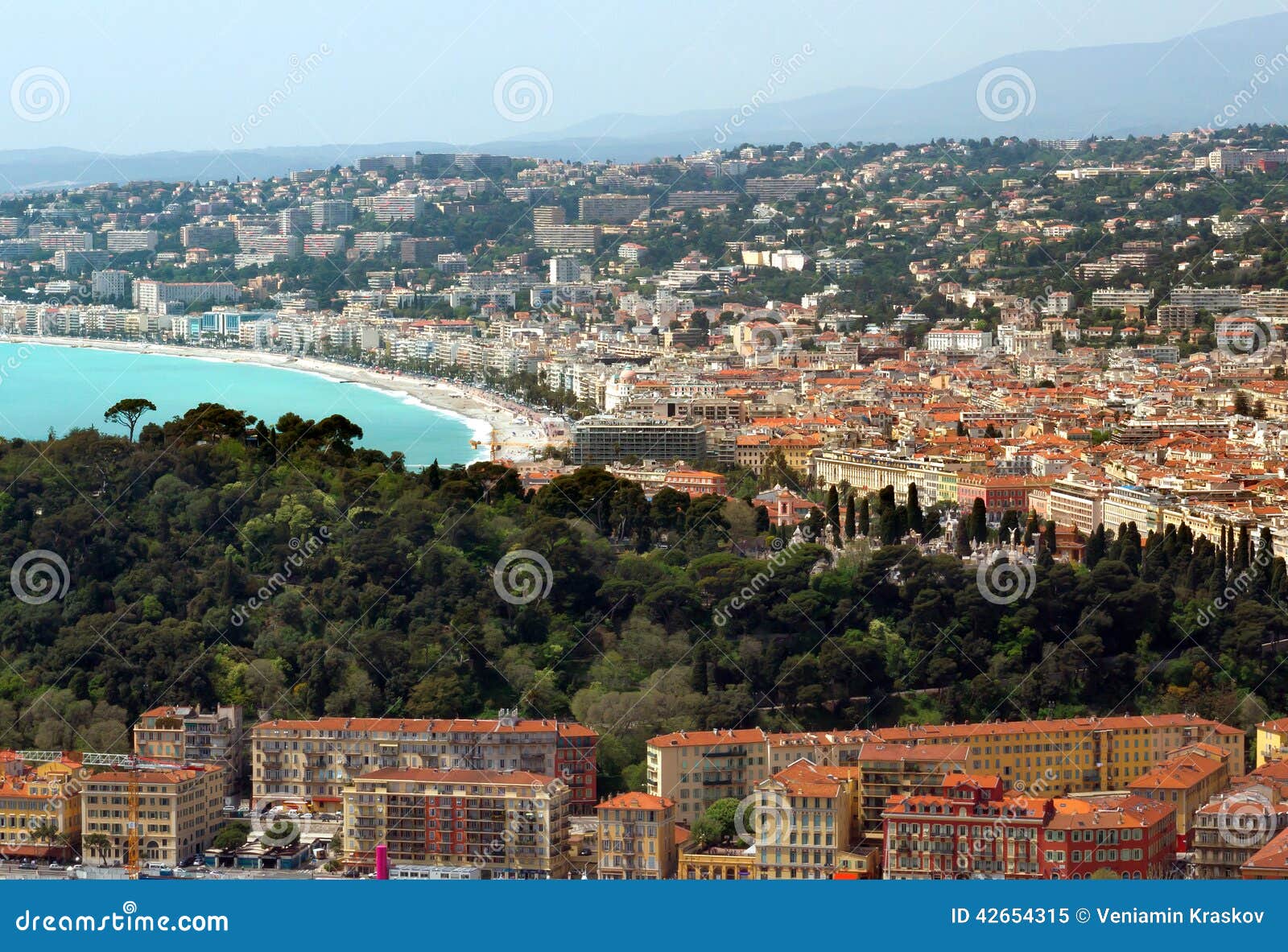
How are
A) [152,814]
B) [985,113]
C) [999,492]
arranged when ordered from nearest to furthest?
[152,814], [999,492], [985,113]

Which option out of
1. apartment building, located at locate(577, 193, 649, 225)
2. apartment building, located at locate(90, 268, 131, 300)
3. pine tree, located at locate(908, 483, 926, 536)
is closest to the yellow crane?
pine tree, located at locate(908, 483, 926, 536)

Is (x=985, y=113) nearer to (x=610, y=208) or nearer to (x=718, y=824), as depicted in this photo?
(x=610, y=208)

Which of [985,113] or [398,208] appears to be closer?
[398,208]

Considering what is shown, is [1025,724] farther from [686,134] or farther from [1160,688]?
[686,134]

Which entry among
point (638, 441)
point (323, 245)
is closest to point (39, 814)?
point (638, 441)

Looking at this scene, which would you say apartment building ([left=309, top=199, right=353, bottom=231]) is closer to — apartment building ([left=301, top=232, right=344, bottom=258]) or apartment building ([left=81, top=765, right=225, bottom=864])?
apartment building ([left=301, top=232, right=344, bottom=258])
